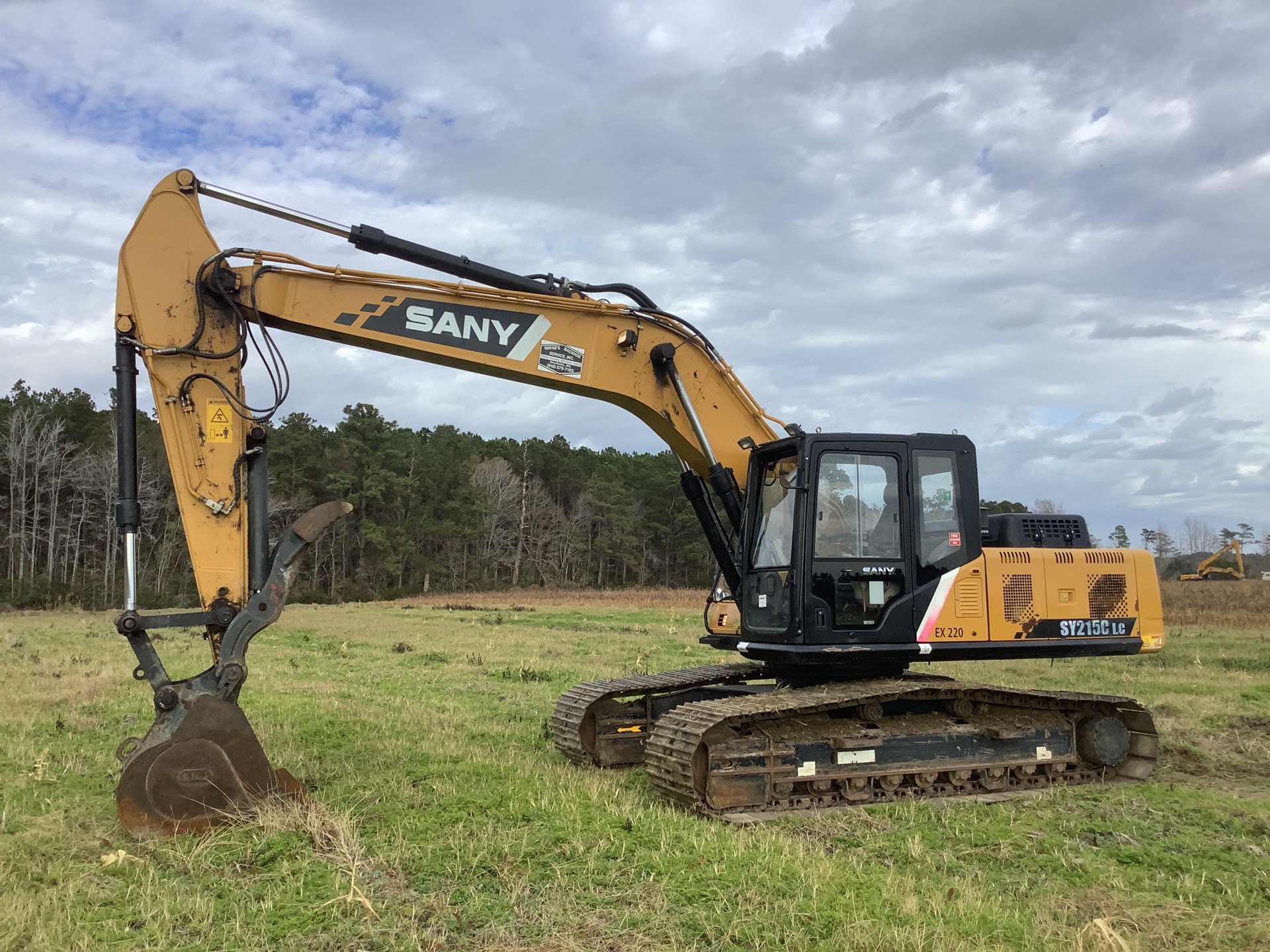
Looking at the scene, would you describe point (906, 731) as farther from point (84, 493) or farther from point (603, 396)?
point (84, 493)

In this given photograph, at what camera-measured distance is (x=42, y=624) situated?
1100 inches

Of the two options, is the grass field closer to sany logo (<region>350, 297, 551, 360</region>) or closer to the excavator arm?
the excavator arm

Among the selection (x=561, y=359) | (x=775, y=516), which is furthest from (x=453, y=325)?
(x=775, y=516)

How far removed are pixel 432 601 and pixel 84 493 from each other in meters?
29.0

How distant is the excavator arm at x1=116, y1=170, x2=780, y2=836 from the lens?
268 inches

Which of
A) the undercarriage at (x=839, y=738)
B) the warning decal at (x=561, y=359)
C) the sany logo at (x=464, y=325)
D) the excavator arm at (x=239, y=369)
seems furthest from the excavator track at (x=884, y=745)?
the sany logo at (x=464, y=325)

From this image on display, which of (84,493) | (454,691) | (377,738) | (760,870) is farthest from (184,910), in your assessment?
(84,493)

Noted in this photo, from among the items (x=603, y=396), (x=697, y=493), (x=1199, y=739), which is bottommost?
(x=1199, y=739)

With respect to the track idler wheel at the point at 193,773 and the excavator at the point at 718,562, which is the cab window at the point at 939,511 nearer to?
the excavator at the point at 718,562

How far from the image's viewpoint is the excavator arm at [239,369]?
268 inches

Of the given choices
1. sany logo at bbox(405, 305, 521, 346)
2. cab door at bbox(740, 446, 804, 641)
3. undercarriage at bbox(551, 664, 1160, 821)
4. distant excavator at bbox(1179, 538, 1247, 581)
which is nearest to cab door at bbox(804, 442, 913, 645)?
cab door at bbox(740, 446, 804, 641)

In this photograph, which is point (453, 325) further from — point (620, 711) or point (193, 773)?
point (620, 711)

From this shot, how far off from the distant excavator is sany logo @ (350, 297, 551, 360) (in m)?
50.7

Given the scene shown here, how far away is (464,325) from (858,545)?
12.9ft
